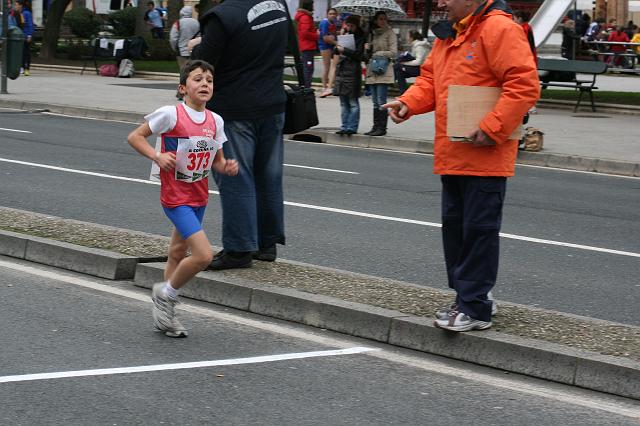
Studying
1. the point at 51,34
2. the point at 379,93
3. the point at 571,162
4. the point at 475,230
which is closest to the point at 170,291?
the point at 475,230

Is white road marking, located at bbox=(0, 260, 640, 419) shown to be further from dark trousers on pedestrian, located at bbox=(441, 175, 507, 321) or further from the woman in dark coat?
the woman in dark coat

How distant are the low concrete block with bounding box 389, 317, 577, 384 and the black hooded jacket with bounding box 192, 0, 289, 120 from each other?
1950mm

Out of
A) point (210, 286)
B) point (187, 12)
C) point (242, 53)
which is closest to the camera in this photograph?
point (210, 286)

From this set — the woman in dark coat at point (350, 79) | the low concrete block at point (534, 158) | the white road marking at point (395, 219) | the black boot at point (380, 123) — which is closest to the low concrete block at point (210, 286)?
the white road marking at point (395, 219)

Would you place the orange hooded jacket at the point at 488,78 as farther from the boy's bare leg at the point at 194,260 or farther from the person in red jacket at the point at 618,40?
the person in red jacket at the point at 618,40

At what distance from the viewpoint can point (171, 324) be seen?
6875 millimetres

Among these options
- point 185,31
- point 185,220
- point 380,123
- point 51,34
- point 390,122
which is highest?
point 185,31

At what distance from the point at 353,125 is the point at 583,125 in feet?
15.6

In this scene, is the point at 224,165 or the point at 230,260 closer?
the point at 224,165

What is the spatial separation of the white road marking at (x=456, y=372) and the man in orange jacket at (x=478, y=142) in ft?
0.93

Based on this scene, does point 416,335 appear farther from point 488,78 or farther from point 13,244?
point 13,244

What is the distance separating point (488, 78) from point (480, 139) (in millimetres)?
345

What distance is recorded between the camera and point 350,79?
62.1 feet

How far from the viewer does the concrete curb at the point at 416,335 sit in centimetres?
616
